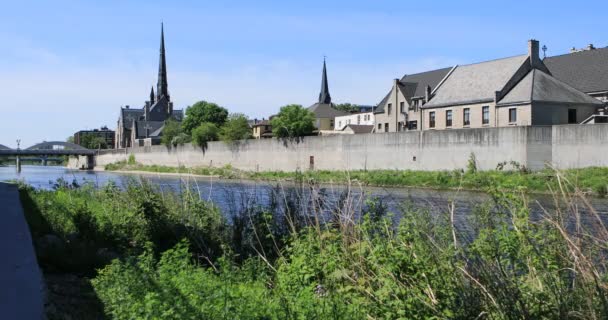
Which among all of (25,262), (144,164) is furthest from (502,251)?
(144,164)

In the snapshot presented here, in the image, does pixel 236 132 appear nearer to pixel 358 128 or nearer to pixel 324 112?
pixel 358 128

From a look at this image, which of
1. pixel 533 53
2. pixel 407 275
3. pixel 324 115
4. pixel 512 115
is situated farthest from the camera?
pixel 324 115

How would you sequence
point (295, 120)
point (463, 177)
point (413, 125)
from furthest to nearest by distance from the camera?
point (295, 120), point (413, 125), point (463, 177)

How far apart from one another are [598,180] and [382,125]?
34.7 metres

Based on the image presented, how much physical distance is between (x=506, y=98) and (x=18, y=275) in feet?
153

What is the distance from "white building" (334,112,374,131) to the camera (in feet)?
321

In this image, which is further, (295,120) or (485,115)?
(295,120)

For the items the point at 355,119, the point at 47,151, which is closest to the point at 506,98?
the point at 355,119

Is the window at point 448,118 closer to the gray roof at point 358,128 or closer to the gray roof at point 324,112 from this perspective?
the gray roof at point 358,128

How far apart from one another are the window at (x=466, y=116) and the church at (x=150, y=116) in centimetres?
9871

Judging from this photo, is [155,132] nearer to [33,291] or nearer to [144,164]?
[144,164]

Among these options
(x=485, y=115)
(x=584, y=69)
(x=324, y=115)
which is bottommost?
(x=485, y=115)

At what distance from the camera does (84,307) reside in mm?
6672

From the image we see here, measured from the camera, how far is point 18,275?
6098 mm
